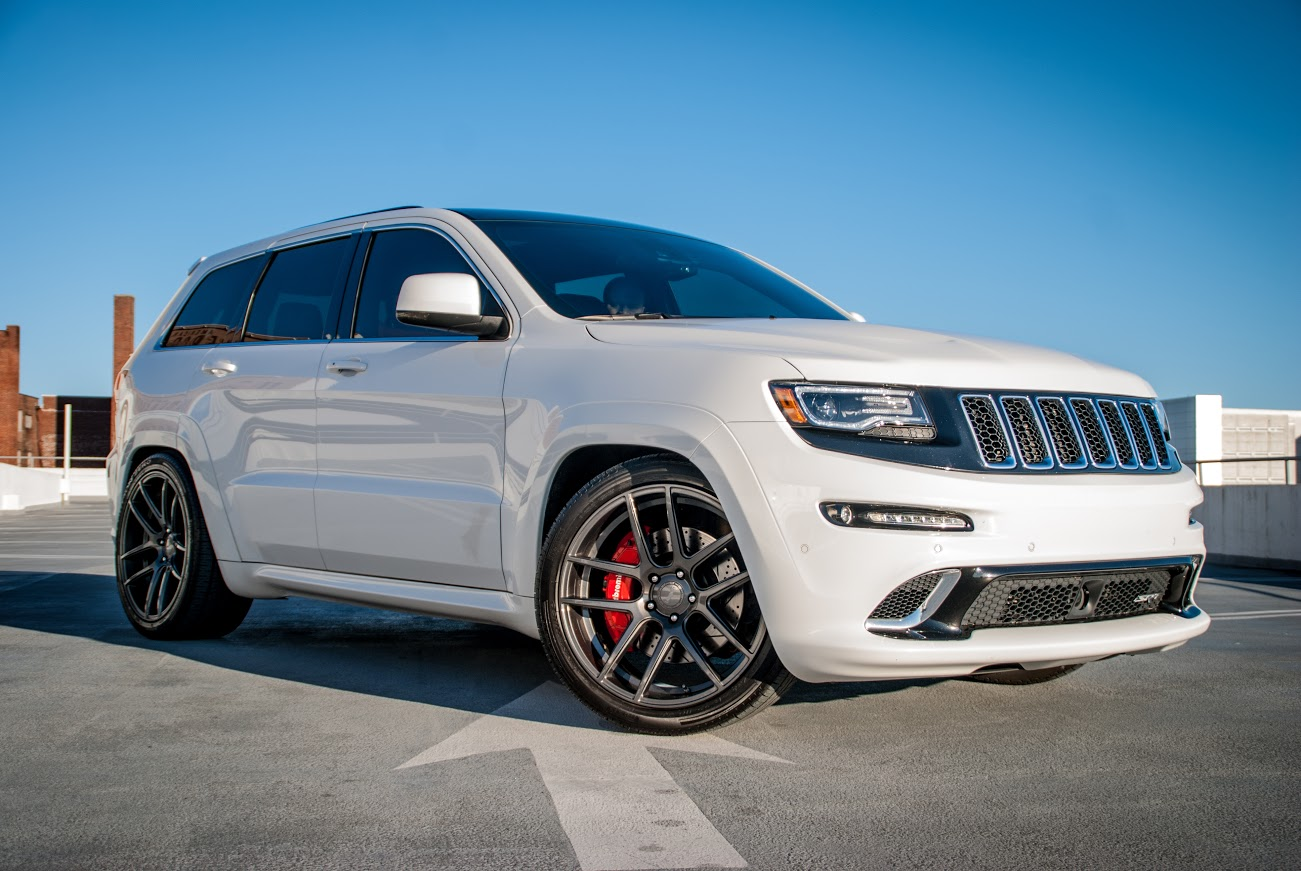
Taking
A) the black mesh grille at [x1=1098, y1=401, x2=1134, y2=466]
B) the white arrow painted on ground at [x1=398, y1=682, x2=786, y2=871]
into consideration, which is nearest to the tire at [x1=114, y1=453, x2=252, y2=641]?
the white arrow painted on ground at [x1=398, y1=682, x2=786, y2=871]

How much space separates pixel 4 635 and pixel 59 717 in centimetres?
229

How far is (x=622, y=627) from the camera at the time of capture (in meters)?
4.27

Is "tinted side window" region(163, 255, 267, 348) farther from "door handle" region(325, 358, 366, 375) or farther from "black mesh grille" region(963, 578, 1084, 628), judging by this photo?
"black mesh grille" region(963, 578, 1084, 628)

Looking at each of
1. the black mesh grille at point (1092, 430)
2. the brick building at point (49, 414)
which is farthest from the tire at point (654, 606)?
the brick building at point (49, 414)

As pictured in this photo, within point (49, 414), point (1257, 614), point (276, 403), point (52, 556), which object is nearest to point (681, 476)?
point (276, 403)

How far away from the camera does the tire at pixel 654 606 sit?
12.8ft

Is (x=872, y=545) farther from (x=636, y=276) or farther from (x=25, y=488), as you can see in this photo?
(x=25, y=488)

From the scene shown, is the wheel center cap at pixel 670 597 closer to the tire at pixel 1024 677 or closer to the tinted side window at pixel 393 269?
the tire at pixel 1024 677

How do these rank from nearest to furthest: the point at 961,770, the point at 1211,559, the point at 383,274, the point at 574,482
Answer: the point at 961,770, the point at 574,482, the point at 383,274, the point at 1211,559

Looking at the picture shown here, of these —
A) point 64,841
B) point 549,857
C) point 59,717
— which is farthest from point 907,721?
point 59,717

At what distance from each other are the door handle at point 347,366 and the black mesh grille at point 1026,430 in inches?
100.0

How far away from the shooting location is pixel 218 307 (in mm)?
6512

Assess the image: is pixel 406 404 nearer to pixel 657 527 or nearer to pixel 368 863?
pixel 657 527

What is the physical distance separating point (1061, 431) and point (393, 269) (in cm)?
287
